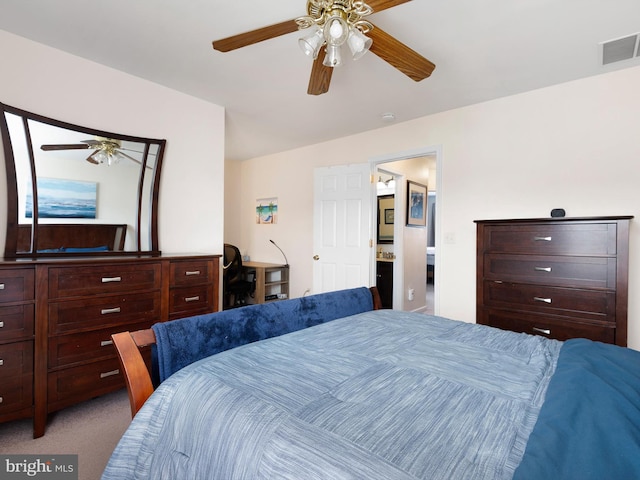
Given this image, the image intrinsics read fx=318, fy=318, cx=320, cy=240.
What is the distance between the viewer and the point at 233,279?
14.7 ft

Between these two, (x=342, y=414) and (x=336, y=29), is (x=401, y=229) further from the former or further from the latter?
(x=342, y=414)

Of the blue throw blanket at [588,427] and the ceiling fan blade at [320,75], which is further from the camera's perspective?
the ceiling fan blade at [320,75]

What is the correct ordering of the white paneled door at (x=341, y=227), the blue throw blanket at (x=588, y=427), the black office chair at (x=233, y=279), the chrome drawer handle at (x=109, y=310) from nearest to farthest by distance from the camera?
the blue throw blanket at (x=588, y=427) < the chrome drawer handle at (x=109, y=310) < the white paneled door at (x=341, y=227) < the black office chair at (x=233, y=279)

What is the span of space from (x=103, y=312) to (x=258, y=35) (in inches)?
75.6

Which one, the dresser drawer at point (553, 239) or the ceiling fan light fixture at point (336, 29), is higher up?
the ceiling fan light fixture at point (336, 29)

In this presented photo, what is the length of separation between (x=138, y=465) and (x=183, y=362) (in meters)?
0.33

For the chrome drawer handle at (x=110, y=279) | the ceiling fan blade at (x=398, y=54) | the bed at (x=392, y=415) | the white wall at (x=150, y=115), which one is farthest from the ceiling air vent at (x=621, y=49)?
the chrome drawer handle at (x=110, y=279)

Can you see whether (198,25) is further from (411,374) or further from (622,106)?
(622,106)

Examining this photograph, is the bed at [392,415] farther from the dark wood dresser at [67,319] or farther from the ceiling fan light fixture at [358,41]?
the ceiling fan light fixture at [358,41]

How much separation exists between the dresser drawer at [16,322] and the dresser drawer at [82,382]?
0.96 ft

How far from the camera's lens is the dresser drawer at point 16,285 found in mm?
1723

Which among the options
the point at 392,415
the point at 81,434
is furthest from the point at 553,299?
the point at 81,434

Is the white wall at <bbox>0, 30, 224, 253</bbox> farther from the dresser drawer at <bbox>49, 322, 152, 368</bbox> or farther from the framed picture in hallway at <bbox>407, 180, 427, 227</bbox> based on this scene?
the framed picture in hallway at <bbox>407, 180, 427, 227</bbox>

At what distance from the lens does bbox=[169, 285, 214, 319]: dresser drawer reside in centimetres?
241
